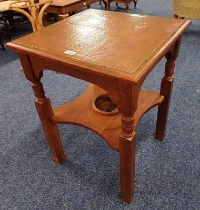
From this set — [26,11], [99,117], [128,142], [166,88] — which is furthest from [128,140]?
[26,11]

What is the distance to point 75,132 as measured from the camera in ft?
4.97

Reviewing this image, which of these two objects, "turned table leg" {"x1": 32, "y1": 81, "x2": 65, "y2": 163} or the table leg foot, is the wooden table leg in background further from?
"turned table leg" {"x1": 32, "y1": 81, "x2": 65, "y2": 163}

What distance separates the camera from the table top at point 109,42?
2.34 ft

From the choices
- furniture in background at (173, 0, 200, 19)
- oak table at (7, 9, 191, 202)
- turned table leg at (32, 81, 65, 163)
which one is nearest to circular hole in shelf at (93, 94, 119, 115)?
oak table at (7, 9, 191, 202)

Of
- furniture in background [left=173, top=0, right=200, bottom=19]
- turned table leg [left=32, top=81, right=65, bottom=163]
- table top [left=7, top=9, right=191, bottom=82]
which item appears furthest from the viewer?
furniture in background [left=173, top=0, right=200, bottom=19]

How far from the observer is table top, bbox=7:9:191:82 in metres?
0.71

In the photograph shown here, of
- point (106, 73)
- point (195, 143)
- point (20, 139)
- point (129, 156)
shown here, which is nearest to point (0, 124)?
point (20, 139)

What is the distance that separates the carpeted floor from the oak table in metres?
0.12

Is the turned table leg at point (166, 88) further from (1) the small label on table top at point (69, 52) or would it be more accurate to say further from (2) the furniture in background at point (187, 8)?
(2) the furniture in background at point (187, 8)

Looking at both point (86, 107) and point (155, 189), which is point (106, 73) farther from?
point (155, 189)

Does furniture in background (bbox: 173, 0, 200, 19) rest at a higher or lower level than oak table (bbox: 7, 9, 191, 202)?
lower

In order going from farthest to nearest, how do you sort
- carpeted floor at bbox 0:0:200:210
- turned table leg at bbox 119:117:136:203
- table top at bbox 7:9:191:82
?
1. carpeted floor at bbox 0:0:200:210
2. turned table leg at bbox 119:117:136:203
3. table top at bbox 7:9:191:82

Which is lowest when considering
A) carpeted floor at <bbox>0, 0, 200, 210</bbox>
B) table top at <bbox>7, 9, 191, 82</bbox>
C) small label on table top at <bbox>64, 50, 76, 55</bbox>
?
carpeted floor at <bbox>0, 0, 200, 210</bbox>

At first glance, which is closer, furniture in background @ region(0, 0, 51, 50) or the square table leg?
the square table leg
